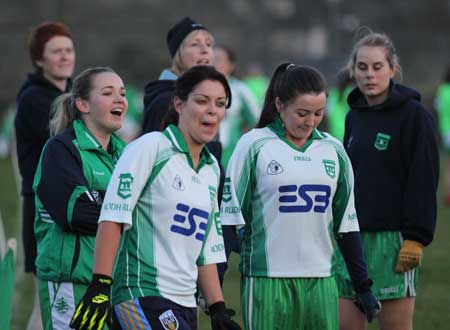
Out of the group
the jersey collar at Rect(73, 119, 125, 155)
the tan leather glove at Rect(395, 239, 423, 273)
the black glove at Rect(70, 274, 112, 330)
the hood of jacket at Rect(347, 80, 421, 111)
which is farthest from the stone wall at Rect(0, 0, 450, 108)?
the black glove at Rect(70, 274, 112, 330)

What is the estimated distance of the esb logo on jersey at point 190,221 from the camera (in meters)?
5.68

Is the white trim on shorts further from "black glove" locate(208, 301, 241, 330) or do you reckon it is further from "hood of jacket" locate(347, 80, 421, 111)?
"hood of jacket" locate(347, 80, 421, 111)

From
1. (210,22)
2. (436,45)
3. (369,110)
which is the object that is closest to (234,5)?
(210,22)

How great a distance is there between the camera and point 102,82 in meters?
6.54

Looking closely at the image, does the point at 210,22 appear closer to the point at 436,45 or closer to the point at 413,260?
the point at 436,45

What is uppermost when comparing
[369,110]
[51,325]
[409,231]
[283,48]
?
[283,48]

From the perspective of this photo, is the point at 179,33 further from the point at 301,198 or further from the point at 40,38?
the point at 301,198

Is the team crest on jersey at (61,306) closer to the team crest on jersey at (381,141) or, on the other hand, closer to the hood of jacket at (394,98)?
the team crest on jersey at (381,141)

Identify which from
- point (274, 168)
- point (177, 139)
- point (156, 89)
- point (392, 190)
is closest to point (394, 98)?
point (392, 190)

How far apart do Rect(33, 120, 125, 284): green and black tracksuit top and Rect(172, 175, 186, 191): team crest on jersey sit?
701 mm

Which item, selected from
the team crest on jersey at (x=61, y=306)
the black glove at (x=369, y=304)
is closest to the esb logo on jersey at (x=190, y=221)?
the team crest on jersey at (x=61, y=306)

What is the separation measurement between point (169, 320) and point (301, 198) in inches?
43.1

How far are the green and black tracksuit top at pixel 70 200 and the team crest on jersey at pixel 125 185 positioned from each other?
2.15 feet

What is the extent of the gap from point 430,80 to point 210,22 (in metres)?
11.9
